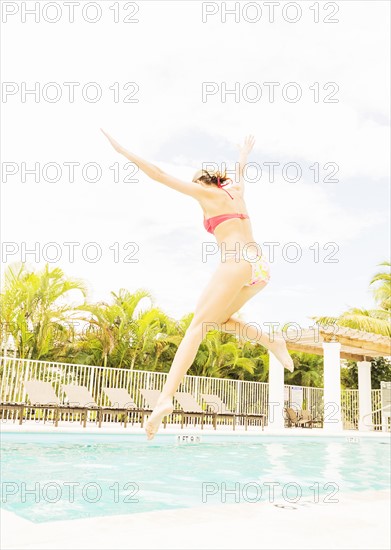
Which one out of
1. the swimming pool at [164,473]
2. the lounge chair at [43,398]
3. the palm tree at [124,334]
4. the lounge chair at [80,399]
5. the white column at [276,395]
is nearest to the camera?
the swimming pool at [164,473]

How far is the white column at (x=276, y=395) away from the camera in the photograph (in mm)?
22094

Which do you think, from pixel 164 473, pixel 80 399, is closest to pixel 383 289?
pixel 80 399

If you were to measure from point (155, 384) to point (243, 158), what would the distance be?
18911 mm

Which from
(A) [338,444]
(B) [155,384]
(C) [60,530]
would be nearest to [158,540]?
(C) [60,530]

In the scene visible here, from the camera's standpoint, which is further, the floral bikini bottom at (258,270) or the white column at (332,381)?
the white column at (332,381)

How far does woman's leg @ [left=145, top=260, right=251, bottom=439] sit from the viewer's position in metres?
1.38

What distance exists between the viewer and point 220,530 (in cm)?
444

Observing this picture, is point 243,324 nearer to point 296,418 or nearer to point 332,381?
point 332,381

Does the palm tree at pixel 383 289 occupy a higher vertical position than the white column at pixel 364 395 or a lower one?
higher

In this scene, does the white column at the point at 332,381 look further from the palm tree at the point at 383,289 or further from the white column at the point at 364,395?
the palm tree at the point at 383,289

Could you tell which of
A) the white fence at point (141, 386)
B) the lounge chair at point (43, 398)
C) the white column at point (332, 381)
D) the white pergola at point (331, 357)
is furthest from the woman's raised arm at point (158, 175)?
the white column at point (332, 381)

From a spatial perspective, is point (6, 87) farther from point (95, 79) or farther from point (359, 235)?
point (359, 235)

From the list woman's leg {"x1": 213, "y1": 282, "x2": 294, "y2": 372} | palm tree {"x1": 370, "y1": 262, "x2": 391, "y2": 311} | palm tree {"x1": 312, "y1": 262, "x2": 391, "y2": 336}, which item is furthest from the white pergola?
woman's leg {"x1": 213, "y1": 282, "x2": 294, "y2": 372}

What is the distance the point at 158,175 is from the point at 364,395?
995 inches
